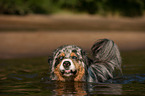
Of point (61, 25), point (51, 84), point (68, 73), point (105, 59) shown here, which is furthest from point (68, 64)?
point (61, 25)

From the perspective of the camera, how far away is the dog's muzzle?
7891mm

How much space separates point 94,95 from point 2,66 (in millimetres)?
5130

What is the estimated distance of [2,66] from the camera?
11.5m

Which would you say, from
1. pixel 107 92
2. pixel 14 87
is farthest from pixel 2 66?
pixel 107 92

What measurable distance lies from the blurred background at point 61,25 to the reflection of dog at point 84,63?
19.2 ft

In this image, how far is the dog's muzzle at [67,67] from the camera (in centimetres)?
789

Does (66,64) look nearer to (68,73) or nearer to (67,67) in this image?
(67,67)

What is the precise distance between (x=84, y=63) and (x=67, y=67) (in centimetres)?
58

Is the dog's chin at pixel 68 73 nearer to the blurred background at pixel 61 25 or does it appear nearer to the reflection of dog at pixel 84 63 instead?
the reflection of dog at pixel 84 63

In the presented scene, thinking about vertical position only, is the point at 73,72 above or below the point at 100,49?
below

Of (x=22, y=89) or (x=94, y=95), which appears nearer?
(x=94, y=95)

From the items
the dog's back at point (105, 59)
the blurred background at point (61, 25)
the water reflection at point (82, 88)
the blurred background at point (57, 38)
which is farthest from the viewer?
the blurred background at point (61, 25)

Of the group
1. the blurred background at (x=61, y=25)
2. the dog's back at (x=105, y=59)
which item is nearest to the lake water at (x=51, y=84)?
the dog's back at (x=105, y=59)

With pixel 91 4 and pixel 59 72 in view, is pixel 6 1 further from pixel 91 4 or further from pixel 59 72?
pixel 59 72
